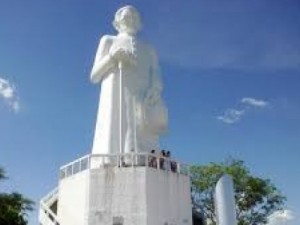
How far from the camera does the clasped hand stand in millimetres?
20312

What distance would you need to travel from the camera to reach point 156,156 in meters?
17.9

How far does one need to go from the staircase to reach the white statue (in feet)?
10.6

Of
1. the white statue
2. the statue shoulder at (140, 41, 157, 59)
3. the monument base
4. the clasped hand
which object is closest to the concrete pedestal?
the monument base

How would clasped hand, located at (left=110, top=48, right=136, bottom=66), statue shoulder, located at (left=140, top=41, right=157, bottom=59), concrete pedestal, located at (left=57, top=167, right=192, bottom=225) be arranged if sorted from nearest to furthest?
1. concrete pedestal, located at (left=57, top=167, right=192, bottom=225)
2. clasped hand, located at (left=110, top=48, right=136, bottom=66)
3. statue shoulder, located at (left=140, top=41, right=157, bottom=59)

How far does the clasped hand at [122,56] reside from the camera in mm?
20312

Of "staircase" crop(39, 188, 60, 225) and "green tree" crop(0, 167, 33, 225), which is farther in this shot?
"green tree" crop(0, 167, 33, 225)

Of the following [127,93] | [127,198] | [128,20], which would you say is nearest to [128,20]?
[128,20]

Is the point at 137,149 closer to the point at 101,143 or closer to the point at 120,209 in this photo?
the point at 101,143

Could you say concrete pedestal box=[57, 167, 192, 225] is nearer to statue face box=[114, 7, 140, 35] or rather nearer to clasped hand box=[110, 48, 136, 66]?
clasped hand box=[110, 48, 136, 66]

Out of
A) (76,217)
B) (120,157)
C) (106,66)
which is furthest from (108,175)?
(106,66)

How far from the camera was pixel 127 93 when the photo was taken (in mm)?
20234

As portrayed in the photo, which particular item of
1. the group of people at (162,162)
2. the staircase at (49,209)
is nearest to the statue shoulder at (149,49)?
the group of people at (162,162)

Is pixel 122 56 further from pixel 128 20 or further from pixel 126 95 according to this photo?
pixel 128 20

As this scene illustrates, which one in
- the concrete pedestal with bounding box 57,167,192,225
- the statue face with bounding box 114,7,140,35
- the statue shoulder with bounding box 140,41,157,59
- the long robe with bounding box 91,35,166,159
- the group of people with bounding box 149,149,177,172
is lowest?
the concrete pedestal with bounding box 57,167,192,225
